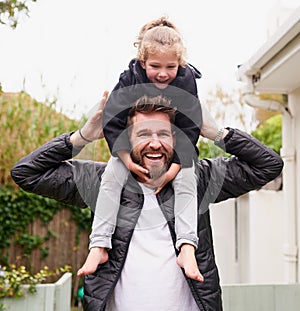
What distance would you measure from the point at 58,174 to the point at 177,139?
42 cm

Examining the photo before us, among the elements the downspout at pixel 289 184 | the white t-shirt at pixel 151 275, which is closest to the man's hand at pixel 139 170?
the white t-shirt at pixel 151 275

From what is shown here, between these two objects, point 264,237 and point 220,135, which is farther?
point 264,237

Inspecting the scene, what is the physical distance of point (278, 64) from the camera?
3338 millimetres

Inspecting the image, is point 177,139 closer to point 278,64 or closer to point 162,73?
point 162,73

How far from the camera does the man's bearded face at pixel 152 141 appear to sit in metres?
1.54

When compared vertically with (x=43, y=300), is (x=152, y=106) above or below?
above

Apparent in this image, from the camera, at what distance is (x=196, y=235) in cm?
162

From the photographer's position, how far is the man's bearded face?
1541mm

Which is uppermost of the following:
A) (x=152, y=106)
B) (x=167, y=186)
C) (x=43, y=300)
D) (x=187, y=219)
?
(x=152, y=106)

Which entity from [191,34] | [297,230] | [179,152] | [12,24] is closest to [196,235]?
[179,152]

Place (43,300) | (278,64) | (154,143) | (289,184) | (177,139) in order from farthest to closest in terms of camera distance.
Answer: (289,184) → (278,64) → (43,300) → (177,139) → (154,143)

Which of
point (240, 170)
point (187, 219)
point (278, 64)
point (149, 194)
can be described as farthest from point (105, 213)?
point (278, 64)

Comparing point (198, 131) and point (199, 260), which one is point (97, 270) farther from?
point (198, 131)

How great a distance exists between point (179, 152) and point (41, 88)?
4.61 m
